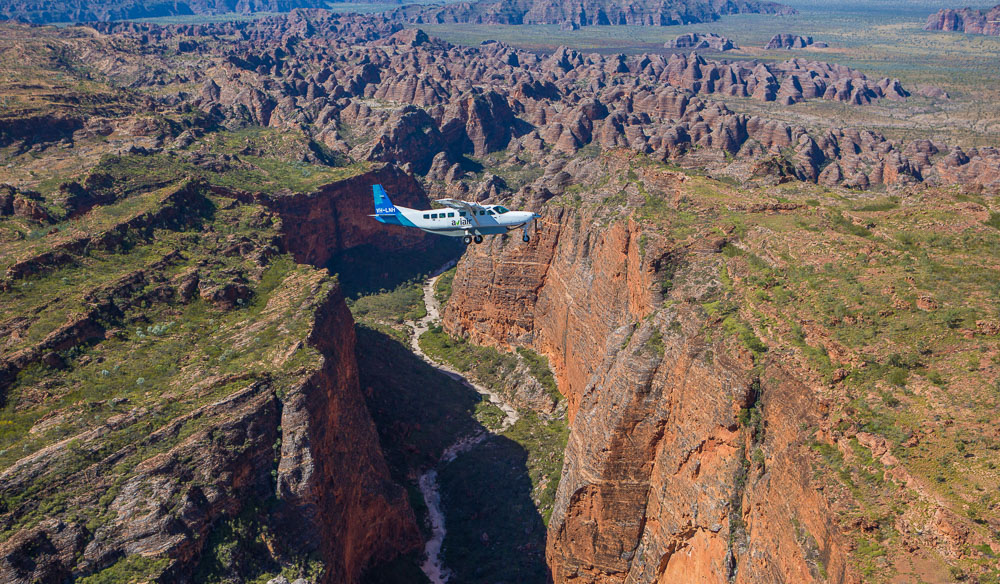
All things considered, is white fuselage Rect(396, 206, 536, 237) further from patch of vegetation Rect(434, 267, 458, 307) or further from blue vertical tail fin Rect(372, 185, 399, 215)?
patch of vegetation Rect(434, 267, 458, 307)

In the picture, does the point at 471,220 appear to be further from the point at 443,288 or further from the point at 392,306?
the point at 443,288

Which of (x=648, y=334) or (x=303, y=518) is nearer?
(x=303, y=518)

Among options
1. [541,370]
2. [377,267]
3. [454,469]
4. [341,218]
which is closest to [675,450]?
[454,469]

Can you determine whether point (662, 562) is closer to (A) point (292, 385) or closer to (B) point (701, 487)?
(B) point (701, 487)

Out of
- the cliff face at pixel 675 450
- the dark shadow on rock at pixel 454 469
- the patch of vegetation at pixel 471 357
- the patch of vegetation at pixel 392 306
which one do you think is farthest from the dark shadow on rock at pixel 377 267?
the cliff face at pixel 675 450

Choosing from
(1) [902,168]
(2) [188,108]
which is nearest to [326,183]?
(2) [188,108]
